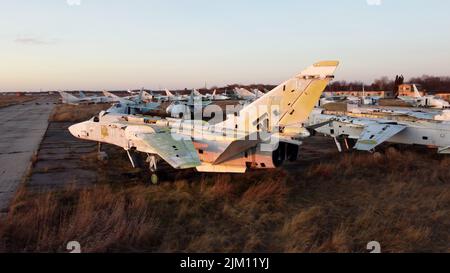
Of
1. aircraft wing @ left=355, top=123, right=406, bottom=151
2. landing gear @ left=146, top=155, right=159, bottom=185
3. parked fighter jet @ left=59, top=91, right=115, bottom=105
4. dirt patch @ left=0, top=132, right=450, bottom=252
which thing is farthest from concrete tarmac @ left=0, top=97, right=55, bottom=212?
parked fighter jet @ left=59, top=91, right=115, bottom=105

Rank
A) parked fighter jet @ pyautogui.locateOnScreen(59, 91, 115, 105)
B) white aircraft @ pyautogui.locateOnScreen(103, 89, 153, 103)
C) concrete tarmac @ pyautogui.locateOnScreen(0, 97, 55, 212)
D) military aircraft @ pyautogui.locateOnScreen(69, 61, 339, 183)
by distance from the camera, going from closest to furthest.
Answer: military aircraft @ pyautogui.locateOnScreen(69, 61, 339, 183), concrete tarmac @ pyautogui.locateOnScreen(0, 97, 55, 212), white aircraft @ pyautogui.locateOnScreen(103, 89, 153, 103), parked fighter jet @ pyautogui.locateOnScreen(59, 91, 115, 105)

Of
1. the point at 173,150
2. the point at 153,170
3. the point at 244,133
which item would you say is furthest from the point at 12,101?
the point at 244,133

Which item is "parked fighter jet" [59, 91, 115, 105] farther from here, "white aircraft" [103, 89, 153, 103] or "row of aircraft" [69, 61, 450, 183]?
"row of aircraft" [69, 61, 450, 183]

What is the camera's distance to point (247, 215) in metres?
9.88

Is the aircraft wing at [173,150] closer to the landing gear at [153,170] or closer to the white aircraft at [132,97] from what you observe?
the landing gear at [153,170]

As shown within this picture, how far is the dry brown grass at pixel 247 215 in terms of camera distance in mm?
7820

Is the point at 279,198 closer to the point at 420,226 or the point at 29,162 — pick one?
the point at 420,226

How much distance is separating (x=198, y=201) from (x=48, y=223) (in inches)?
174

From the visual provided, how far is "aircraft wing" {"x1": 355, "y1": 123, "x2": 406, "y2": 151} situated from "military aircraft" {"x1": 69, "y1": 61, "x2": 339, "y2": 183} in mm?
4330

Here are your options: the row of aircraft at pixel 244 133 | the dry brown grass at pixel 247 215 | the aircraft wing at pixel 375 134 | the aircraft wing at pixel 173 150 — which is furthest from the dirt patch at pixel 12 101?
the aircraft wing at pixel 375 134

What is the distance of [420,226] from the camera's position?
8891 mm

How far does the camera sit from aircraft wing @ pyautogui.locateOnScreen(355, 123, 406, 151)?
14826 millimetres

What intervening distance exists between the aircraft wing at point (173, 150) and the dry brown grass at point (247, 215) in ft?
4.59
